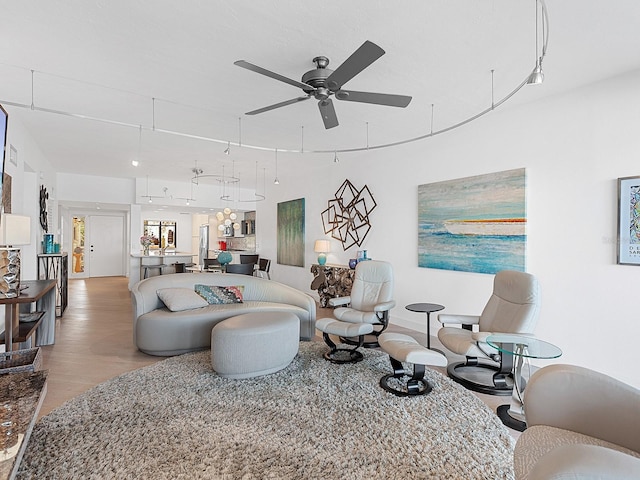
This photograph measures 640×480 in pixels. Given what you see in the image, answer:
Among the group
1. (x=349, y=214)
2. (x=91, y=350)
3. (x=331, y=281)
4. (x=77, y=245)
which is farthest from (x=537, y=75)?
(x=77, y=245)

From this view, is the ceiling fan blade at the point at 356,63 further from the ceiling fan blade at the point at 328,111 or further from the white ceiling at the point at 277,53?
the white ceiling at the point at 277,53

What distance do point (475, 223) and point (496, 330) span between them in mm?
1467

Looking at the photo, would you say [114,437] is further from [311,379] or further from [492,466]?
[492,466]

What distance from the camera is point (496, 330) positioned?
3.43 m

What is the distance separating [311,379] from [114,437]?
1.56 metres

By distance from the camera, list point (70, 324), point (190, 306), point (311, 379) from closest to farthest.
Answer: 1. point (311, 379)
2. point (190, 306)
3. point (70, 324)

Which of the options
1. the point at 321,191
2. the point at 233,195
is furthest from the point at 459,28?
the point at 233,195

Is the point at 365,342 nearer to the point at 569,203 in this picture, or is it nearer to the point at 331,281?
the point at 331,281

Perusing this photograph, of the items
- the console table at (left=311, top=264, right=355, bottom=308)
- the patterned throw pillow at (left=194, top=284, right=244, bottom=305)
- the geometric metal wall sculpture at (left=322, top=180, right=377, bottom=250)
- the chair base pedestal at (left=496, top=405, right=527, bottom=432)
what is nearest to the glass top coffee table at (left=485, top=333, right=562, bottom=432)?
the chair base pedestal at (left=496, top=405, right=527, bottom=432)

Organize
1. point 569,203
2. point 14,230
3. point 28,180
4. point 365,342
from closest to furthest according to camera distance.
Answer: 1. point 14,230
2. point 569,203
3. point 365,342
4. point 28,180

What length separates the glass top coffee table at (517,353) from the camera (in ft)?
7.80

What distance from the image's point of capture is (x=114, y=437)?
2244 millimetres

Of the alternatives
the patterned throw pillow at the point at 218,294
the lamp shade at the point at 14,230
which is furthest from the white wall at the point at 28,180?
the patterned throw pillow at the point at 218,294

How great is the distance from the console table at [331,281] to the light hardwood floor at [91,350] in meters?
0.42
